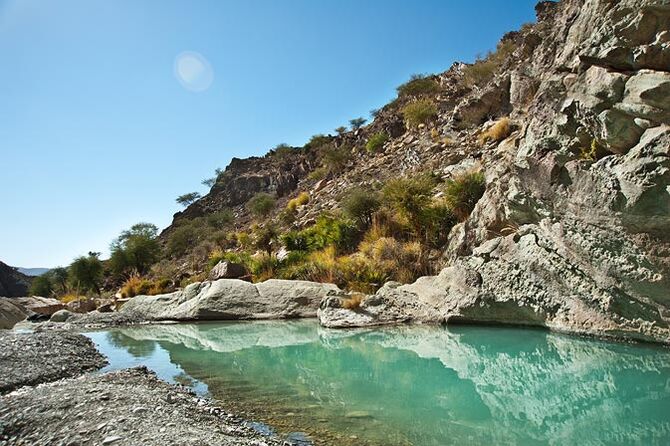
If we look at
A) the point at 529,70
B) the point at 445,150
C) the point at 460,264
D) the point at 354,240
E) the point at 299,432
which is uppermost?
the point at 529,70

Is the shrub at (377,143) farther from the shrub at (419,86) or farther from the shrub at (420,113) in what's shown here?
the shrub at (419,86)

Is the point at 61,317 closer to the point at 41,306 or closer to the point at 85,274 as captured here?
the point at 41,306

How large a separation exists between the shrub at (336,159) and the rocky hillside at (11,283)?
102 feet

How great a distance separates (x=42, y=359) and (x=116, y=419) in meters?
3.68

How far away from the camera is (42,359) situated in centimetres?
587

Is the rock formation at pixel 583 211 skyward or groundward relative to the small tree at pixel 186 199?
groundward

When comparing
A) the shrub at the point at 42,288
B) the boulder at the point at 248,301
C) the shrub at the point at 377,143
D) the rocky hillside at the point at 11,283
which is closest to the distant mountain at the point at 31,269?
the rocky hillside at the point at 11,283

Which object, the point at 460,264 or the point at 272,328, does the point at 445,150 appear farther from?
the point at 272,328

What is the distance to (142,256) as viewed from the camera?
25609 millimetres

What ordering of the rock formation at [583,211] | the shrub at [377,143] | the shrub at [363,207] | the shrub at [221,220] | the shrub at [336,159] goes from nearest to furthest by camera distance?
the rock formation at [583,211]
the shrub at [363,207]
the shrub at [377,143]
the shrub at [336,159]
the shrub at [221,220]

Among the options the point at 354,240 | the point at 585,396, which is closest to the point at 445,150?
the point at 354,240

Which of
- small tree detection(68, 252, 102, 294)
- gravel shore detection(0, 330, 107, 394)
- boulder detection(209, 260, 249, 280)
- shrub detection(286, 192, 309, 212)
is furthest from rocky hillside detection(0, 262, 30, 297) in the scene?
gravel shore detection(0, 330, 107, 394)

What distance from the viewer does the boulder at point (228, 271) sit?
1393cm

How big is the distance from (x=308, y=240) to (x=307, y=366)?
8.73 meters
